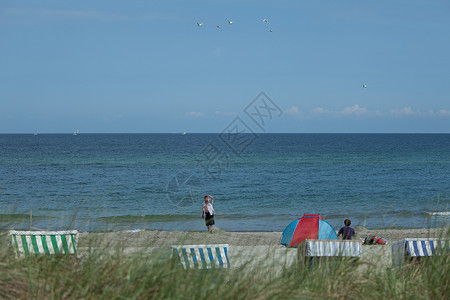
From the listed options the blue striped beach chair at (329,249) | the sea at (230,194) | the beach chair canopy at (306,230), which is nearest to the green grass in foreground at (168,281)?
the blue striped beach chair at (329,249)

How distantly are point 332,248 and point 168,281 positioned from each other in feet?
8.85

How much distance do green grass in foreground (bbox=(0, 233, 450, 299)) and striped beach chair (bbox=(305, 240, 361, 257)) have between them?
1.45 ft

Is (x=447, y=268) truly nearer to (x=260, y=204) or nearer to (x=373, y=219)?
(x=373, y=219)

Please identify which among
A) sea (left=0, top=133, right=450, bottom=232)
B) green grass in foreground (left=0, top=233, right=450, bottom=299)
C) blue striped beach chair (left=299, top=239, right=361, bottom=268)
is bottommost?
green grass in foreground (left=0, top=233, right=450, bottom=299)

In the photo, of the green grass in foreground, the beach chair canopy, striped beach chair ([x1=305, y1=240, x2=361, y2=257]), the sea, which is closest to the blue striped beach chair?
striped beach chair ([x1=305, y1=240, x2=361, y2=257])

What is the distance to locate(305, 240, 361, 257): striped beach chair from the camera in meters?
5.07

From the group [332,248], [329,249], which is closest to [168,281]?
[329,249]

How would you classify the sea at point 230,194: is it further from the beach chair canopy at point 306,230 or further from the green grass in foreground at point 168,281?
the green grass in foreground at point 168,281

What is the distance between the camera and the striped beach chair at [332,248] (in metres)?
5.07

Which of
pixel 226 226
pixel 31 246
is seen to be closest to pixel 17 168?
pixel 226 226

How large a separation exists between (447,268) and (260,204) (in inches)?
922

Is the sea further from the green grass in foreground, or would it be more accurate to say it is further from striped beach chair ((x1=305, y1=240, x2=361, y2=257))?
the green grass in foreground

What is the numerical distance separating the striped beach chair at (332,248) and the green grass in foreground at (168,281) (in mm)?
441

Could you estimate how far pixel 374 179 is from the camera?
141 ft
